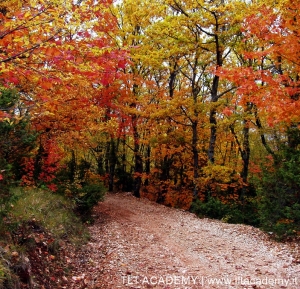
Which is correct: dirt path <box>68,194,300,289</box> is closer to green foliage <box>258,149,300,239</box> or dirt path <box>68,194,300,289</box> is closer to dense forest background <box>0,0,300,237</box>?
green foliage <box>258,149,300,239</box>

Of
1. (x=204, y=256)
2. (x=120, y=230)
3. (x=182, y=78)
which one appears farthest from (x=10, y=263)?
(x=182, y=78)

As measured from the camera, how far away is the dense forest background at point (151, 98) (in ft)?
17.3

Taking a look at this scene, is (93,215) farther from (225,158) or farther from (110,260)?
(225,158)

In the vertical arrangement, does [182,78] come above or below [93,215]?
above

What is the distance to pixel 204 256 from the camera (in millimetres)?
7172

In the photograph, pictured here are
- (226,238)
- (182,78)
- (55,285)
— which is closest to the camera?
(55,285)

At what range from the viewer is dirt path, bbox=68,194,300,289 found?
554 centimetres

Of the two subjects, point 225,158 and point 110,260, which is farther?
point 225,158

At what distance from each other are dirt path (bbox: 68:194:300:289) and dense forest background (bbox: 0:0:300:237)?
126 centimetres

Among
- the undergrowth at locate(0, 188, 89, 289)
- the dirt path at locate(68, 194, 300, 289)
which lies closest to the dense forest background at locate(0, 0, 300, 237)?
the undergrowth at locate(0, 188, 89, 289)

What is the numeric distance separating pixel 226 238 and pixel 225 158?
603 inches

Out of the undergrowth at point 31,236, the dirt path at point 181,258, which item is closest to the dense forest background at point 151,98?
the undergrowth at point 31,236

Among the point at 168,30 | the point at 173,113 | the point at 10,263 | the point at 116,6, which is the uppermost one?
the point at 116,6

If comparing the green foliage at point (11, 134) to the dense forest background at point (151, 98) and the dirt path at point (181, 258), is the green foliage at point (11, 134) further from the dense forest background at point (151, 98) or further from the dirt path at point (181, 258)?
the dirt path at point (181, 258)
